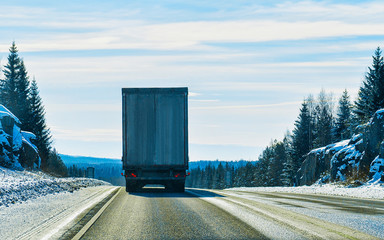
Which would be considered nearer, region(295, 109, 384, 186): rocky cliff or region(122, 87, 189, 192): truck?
region(122, 87, 189, 192): truck

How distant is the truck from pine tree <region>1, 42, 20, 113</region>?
156 ft

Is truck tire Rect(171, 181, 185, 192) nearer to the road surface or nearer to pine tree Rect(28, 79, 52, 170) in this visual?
the road surface

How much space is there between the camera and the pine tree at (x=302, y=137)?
76.3 meters

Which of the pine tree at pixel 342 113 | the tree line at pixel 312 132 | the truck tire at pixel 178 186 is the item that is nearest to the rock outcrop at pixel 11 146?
the truck tire at pixel 178 186

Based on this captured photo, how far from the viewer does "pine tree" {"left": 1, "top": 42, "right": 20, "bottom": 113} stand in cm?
6581

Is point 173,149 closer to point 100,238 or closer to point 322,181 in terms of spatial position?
point 100,238

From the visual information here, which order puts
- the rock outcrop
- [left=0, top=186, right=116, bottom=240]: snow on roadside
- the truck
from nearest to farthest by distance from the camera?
[left=0, top=186, right=116, bottom=240]: snow on roadside, the truck, the rock outcrop

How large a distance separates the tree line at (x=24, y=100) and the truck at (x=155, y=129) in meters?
44.8

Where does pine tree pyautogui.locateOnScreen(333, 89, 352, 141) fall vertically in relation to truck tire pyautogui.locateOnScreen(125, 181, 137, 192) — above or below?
above

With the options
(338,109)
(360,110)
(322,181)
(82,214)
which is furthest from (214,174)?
(82,214)

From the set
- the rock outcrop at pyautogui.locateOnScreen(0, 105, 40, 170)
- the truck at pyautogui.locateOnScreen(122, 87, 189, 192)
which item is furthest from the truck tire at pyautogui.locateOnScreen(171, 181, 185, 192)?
the rock outcrop at pyautogui.locateOnScreen(0, 105, 40, 170)

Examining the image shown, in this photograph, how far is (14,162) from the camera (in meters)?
33.4

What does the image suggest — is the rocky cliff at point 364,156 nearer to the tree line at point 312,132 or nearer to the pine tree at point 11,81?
the tree line at point 312,132

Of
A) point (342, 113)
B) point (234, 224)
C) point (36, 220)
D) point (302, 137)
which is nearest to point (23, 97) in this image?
point (302, 137)
